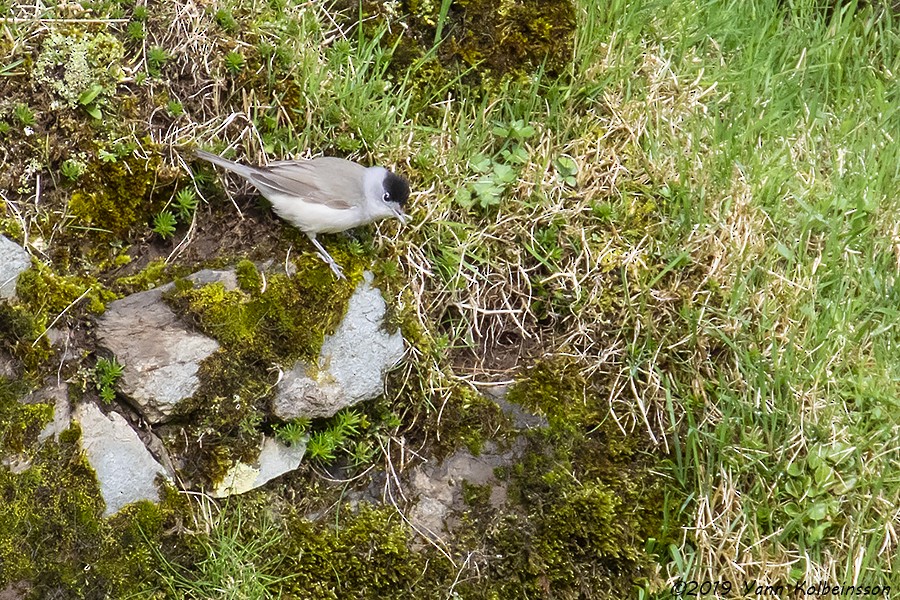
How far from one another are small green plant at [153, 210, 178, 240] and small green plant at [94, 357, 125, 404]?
75cm

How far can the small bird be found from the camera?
14.1ft

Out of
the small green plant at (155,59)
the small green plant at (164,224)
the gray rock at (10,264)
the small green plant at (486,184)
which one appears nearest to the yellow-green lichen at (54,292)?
the gray rock at (10,264)

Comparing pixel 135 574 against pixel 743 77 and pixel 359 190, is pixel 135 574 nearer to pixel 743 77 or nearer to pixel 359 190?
pixel 359 190

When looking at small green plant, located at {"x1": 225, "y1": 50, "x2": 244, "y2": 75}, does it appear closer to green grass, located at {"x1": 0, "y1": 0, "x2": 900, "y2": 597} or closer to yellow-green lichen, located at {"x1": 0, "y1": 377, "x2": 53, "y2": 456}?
green grass, located at {"x1": 0, "y1": 0, "x2": 900, "y2": 597}

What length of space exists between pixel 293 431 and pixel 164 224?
4.03ft

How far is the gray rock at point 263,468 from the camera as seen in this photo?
3.98 metres

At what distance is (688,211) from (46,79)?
3430 millimetres

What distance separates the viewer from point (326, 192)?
432 cm

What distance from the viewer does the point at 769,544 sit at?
4.33m

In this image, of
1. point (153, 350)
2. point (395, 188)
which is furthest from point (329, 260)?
point (153, 350)

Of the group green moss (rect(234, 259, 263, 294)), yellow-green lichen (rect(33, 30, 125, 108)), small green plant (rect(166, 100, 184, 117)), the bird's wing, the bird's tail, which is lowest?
green moss (rect(234, 259, 263, 294))

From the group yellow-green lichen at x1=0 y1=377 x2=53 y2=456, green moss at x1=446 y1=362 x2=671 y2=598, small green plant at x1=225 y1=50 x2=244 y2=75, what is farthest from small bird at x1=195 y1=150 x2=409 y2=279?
yellow-green lichen at x1=0 y1=377 x2=53 y2=456

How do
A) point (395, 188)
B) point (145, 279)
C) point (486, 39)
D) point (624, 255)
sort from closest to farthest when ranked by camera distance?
point (145, 279) < point (395, 188) < point (624, 255) < point (486, 39)

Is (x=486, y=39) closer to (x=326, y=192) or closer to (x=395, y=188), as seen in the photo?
(x=395, y=188)
